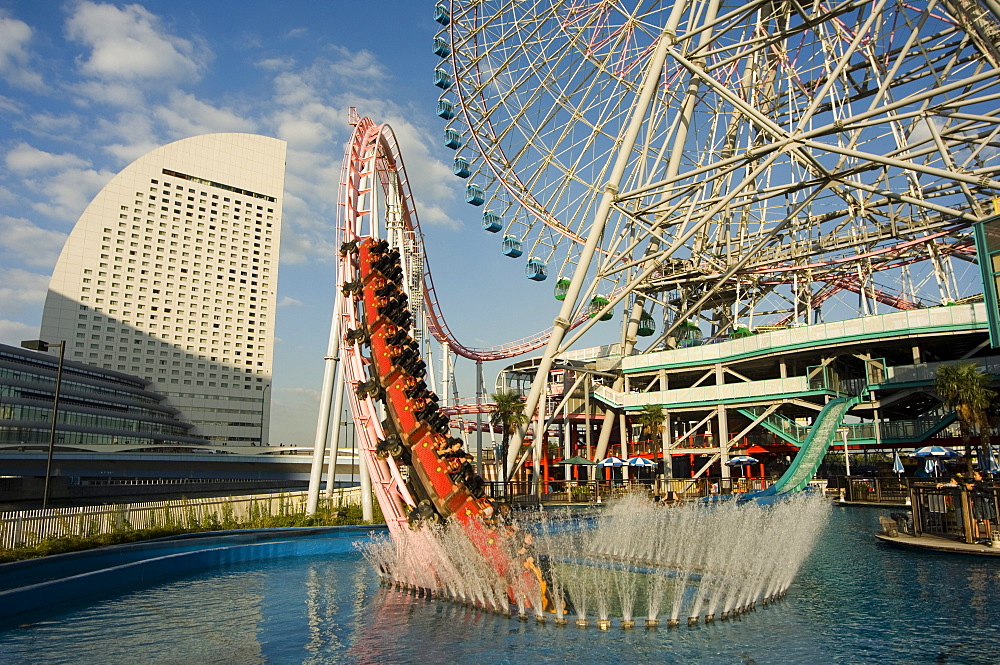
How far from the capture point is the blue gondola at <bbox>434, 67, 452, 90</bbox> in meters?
44.5

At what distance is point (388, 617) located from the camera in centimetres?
1270

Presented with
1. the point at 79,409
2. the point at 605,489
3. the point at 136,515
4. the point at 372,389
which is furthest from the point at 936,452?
the point at 79,409

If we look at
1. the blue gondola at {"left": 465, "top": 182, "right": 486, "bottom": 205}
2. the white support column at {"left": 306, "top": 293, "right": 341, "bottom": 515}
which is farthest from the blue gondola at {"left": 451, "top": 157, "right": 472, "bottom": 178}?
the white support column at {"left": 306, "top": 293, "right": 341, "bottom": 515}

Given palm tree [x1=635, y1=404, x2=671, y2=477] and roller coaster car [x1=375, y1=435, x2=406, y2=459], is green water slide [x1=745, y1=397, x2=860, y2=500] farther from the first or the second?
roller coaster car [x1=375, y1=435, x2=406, y2=459]

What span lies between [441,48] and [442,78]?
69.8 inches

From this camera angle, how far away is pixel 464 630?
11.6m

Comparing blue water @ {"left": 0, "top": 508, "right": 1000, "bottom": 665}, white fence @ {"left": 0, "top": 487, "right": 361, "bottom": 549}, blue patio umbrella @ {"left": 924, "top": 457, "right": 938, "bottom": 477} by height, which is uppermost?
blue patio umbrella @ {"left": 924, "top": 457, "right": 938, "bottom": 477}

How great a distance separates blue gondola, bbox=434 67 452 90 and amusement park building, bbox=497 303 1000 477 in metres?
20.2

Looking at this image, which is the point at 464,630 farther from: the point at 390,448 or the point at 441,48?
the point at 441,48

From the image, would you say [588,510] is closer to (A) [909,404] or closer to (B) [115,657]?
(B) [115,657]

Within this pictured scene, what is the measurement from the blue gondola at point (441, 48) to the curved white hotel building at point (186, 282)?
317 feet

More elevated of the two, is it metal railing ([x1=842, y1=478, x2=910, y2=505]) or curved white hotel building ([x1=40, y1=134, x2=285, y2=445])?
curved white hotel building ([x1=40, y1=134, x2=285, y2=445])

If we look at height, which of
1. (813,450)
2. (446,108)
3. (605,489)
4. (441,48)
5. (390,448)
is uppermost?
(441,48)

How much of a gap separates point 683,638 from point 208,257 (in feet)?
494
